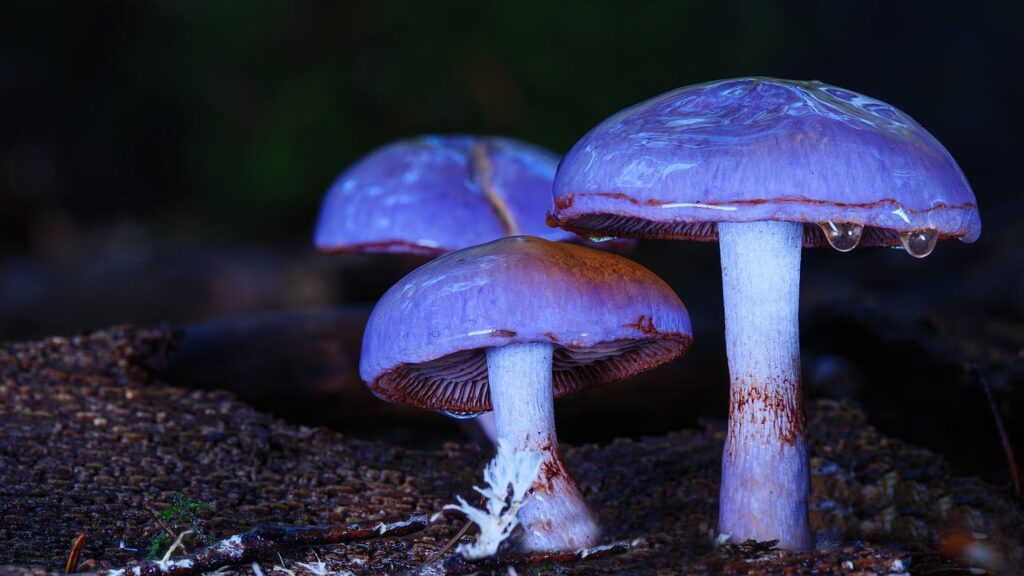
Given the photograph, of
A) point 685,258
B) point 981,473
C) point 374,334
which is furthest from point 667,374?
point 685,258

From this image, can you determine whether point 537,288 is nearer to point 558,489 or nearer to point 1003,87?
point 558,489

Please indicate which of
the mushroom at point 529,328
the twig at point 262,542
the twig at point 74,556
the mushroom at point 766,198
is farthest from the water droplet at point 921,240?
the twig at point 74,556

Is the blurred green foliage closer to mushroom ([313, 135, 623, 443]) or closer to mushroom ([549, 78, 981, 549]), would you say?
mushroom ([313, 135, 623, 443])

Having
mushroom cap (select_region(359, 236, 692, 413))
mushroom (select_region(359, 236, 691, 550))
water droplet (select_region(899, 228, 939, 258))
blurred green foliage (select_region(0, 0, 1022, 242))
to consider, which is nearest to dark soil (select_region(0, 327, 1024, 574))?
mushroom (select_region(359, 236, 691, 550))

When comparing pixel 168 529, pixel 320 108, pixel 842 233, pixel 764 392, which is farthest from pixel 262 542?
pixel 320 108

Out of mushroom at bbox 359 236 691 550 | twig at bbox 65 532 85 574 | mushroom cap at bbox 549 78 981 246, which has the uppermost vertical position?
mushroom cap at bbox 549 78 981 246

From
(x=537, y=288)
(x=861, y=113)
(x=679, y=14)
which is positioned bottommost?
(x=537, y=288)

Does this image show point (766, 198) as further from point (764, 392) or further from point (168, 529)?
point (168, 529)
